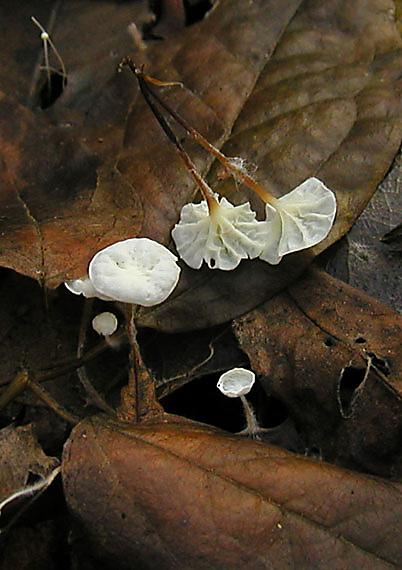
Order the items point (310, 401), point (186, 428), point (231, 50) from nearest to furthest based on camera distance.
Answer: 1. point (186, 428)
2. point (310, 401)
3. point (231, 50)

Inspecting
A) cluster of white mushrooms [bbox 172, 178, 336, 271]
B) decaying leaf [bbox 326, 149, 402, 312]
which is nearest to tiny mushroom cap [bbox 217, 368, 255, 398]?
cluster of white mushrooms [bbox 172, 178, 336, 271]

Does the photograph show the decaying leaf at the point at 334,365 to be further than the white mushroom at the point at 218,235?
No

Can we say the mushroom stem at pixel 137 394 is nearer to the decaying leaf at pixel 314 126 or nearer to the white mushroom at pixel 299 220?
the decaying leaf at pixel 314 126

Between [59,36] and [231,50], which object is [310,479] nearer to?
[231,50]

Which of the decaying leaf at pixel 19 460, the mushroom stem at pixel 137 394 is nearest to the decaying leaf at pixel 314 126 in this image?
the mushroom stem at pixel 137 394

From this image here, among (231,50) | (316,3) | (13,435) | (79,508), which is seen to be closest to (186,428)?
(79,508)

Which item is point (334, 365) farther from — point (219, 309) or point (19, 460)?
point (19, 460)
